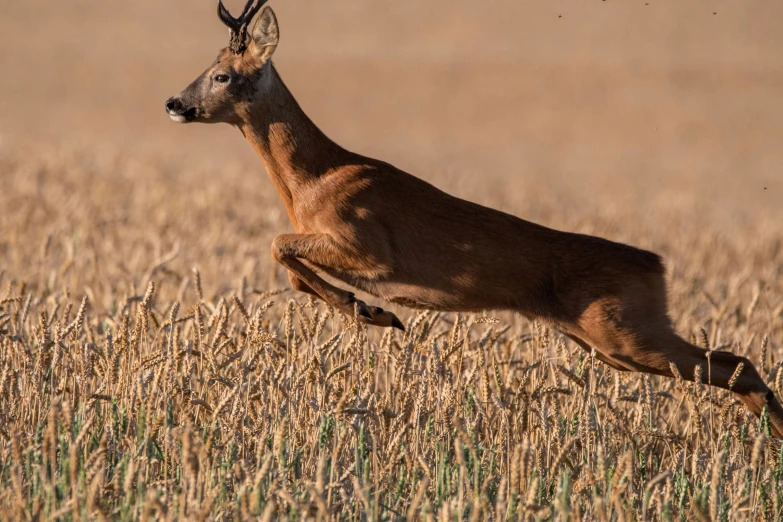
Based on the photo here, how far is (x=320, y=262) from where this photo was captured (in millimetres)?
7934

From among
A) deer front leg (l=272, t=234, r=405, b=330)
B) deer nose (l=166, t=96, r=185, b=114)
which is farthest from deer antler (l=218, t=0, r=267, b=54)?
deer front leg (l=272, t=234, r=405, b=330)

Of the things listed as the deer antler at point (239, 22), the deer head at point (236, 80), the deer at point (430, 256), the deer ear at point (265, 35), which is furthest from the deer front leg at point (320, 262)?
the deer antler at point (239, 22)

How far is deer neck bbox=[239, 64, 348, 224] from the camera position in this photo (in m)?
8.23

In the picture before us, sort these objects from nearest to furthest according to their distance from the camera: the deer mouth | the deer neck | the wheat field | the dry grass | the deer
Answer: the dry grass → the wheat field → the deer → the deer mouth → the deer neck

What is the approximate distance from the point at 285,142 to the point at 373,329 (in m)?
3.12

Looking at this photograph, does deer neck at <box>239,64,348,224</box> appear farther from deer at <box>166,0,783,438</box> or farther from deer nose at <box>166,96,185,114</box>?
deer nose at <box>166,96,185,114</box>

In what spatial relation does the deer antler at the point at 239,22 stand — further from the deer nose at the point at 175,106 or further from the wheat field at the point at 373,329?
the wheat field at the point at 373,329

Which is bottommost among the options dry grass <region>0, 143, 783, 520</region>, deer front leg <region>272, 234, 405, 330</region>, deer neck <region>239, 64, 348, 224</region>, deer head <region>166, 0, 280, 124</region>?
dry grass <region>0, 143, 783, 520</region>

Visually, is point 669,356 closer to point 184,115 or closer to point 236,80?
point 236,80

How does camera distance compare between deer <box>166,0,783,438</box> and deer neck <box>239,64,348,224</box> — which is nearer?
deer <box>166,0,783,438</box>

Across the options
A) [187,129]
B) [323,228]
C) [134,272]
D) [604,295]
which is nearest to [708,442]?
[604,295]

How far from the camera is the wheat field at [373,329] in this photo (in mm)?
5914

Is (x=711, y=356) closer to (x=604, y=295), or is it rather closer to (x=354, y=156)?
(x=604, y=295)

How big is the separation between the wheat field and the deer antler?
1.77 metres
